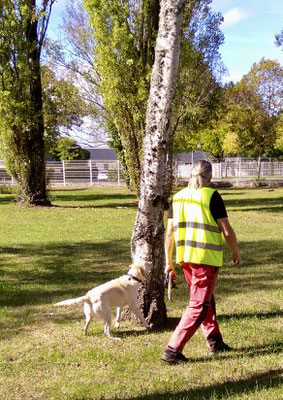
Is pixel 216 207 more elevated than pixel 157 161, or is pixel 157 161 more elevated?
pixel 157 161

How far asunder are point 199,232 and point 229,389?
1.40 m

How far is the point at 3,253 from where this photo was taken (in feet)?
34.2

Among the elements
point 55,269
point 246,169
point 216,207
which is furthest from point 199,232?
point 246,169

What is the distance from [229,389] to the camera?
377 centimetres

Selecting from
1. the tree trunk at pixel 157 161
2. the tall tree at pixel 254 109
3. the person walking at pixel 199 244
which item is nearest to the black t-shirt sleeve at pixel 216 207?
the person walking at pixel 199 244

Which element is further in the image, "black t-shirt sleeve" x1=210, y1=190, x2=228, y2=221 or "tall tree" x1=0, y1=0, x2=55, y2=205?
"tall tree" x1=0, y1=0, x2=55, y2=205

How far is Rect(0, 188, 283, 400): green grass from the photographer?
384 centimetres

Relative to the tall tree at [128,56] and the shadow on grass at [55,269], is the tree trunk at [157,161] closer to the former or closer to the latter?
the shadow on grass at [55,269]

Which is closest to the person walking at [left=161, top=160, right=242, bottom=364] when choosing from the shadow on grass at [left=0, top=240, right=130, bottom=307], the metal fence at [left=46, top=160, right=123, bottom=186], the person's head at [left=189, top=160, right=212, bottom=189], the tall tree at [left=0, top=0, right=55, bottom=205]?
the person's head at [left=189, top=160, right=212, bottom=189]

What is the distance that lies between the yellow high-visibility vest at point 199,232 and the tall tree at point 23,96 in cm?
1742

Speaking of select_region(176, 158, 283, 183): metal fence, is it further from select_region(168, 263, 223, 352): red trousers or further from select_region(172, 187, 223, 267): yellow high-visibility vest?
select_region(168, 263, 223, 352): red trousers

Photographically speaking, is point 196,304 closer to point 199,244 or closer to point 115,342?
point 199,244

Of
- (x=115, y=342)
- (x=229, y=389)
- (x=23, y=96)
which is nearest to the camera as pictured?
(x=229, y=389)

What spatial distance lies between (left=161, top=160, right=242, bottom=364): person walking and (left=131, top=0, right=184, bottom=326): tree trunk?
88 centimetres
